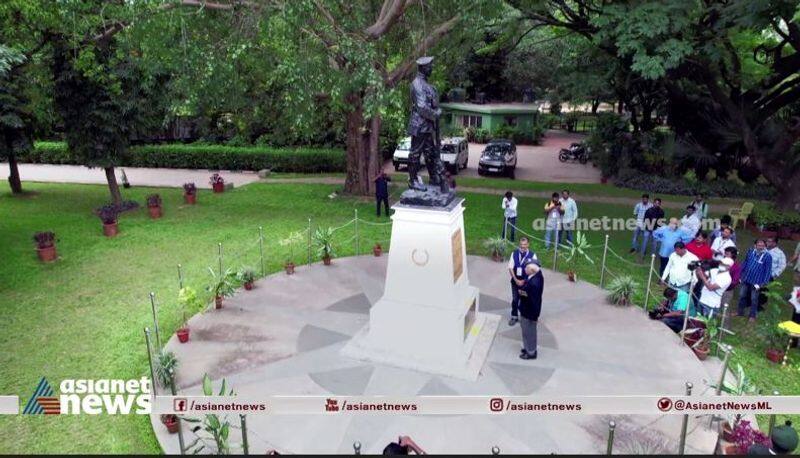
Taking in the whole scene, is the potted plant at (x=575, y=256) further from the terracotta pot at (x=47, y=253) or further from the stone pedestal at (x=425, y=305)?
the terracotta pot at (x=47, y=253)

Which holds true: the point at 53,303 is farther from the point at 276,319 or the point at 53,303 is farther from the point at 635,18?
the point at 635,18

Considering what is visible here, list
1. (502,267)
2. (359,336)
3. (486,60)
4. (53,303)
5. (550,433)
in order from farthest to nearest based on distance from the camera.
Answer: (486,60) < (502,267) < (53,303) < (359,336) < (550,433)

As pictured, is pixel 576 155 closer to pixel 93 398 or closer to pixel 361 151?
pixel 361 151

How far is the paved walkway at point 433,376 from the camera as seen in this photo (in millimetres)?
7027

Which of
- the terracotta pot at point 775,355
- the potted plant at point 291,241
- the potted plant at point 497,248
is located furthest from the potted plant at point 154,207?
the terracotta pot at point 775,355

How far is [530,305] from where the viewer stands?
8578 millimetres

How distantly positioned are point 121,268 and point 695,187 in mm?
21747

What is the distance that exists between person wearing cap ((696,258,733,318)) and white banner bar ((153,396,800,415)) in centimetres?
392

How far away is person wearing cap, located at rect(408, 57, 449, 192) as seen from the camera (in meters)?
8.68

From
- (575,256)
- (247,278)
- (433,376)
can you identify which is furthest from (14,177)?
(575,256)

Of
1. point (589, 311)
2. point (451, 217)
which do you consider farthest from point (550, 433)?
point (589, 311)

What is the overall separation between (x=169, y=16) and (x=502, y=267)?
1044cm

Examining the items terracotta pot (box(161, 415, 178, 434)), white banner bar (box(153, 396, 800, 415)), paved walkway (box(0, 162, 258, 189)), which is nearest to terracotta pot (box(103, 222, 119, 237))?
paved walkway (box(0, 162, 258, 189))

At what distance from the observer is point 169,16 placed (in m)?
13.6
